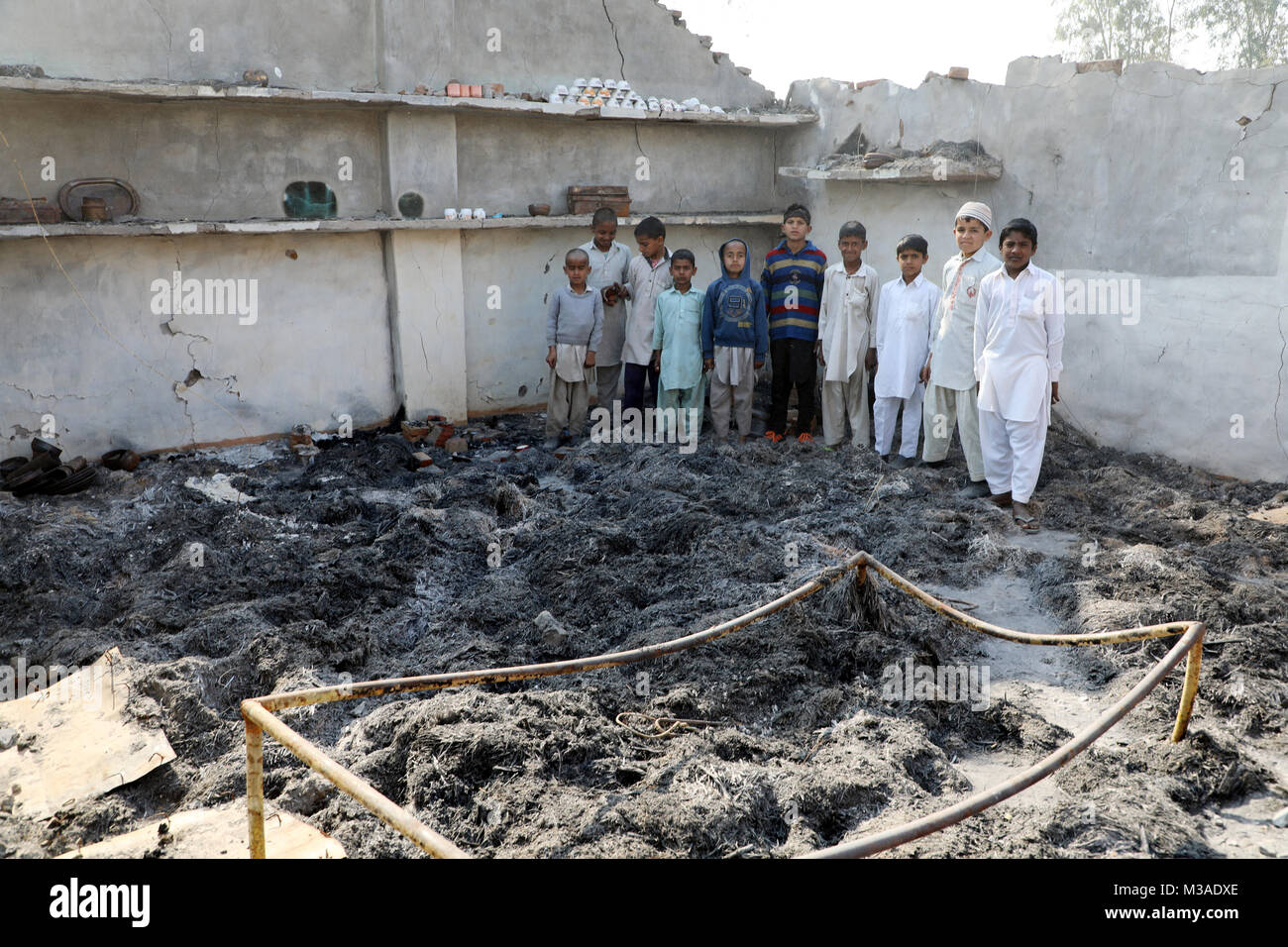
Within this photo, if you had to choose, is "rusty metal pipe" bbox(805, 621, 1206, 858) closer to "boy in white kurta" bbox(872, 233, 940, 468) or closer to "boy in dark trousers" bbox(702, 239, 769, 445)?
"boy in white kurta" bbox(872, 233, 940, 468)

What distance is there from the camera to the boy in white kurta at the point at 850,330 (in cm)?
791

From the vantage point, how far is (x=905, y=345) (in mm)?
7621

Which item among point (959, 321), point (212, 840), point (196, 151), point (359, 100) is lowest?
point (212, 840)

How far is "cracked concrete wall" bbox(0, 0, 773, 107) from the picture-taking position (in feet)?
24.0

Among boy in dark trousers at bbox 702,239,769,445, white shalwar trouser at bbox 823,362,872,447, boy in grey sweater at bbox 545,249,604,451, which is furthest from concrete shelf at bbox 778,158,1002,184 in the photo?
boy in grey sweater at bbox 545,249,604,451

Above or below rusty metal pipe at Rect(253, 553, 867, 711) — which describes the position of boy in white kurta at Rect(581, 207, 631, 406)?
above

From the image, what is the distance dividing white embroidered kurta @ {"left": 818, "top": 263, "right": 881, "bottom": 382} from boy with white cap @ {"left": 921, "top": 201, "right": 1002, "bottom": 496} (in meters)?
0.73

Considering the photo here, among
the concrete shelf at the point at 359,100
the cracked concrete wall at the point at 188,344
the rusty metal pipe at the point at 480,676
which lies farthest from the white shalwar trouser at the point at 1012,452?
the cracked concrete wall at the point at 188,344

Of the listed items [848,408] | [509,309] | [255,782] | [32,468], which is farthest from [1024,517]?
[32,468]

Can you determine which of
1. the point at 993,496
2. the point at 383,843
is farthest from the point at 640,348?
the point at 383,843

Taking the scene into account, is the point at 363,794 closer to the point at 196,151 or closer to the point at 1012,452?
the point at 1012,452

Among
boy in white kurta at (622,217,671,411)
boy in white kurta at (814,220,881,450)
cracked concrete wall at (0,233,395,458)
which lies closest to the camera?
cracked concrete wall at (0,233,395,458)

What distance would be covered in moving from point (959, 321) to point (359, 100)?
16.5ft
